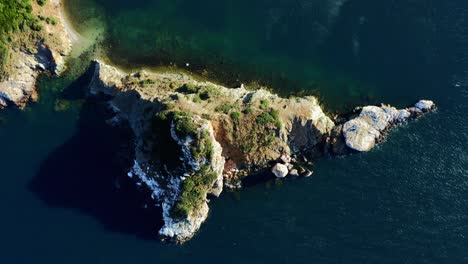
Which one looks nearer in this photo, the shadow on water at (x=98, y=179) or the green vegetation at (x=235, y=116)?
the green vegetation at (x=235, y=116)

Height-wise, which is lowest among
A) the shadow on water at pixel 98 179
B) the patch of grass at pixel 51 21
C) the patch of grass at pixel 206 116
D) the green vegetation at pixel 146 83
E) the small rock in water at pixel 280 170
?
the shadow on water at pixel 98 179

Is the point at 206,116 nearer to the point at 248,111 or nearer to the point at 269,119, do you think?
the point at 248,111

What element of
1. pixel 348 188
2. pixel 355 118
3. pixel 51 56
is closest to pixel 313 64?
pixel 355 118

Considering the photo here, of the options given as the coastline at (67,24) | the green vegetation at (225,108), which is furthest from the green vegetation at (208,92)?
the coastline at (67,24)

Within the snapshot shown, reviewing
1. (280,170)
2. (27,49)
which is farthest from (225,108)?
(27,49)

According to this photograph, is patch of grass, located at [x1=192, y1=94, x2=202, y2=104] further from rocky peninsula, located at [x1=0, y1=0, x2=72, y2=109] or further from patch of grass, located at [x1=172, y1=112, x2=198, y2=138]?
rocky peninsula, located at [x1=0, y1=0, x2=72, y2=109]

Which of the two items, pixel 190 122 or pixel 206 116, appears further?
pixel 206 116

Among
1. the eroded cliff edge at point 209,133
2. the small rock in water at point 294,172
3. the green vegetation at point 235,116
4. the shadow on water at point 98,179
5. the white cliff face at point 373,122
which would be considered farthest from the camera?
the white cliff face at point 373,122

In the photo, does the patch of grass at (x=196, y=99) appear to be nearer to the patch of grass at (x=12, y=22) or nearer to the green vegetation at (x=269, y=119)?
the green vegetation at (x=269, y=119)
